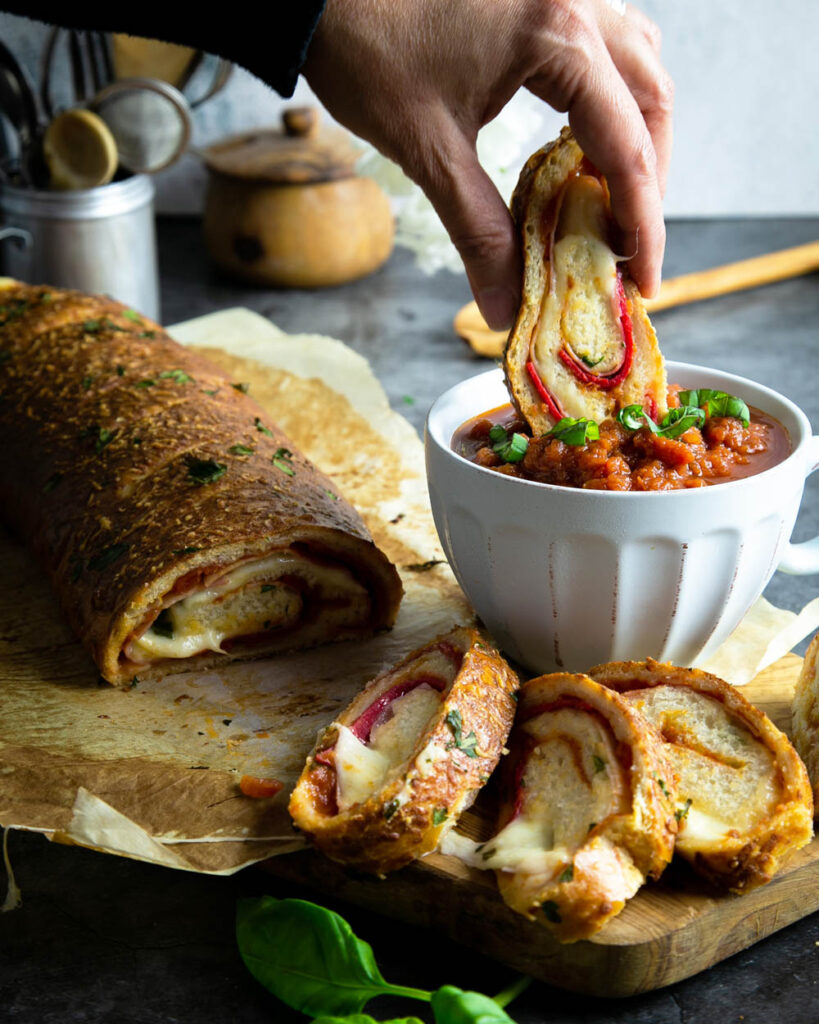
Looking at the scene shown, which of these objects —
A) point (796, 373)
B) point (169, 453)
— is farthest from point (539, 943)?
point (796, 373)

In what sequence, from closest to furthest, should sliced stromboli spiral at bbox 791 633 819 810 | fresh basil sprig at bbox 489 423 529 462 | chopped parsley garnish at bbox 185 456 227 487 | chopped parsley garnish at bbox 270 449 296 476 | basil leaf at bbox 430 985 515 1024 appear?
basil leaf at bbox 430 985 515 1024 < sliced stromboli spiral at bbox 791 633 819 810 < fresh basil sprig at bbox 489 423 529 462 < chopped parsley garnish at bbox 185 456 227 487 < chopped parsley garnish at bbox 270 449 296 476

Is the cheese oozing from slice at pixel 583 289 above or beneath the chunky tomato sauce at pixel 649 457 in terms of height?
above

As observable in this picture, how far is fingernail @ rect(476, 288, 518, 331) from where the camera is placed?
9.08ft

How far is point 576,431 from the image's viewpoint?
8.41 feet

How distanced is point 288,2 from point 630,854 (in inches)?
68.2

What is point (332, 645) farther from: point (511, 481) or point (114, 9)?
point (114, 9)

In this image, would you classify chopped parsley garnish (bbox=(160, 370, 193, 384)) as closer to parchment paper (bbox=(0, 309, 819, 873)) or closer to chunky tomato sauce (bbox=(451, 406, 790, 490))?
parchment paper (bbox=(0, 309, 819, 873))

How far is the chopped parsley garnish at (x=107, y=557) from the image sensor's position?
302cm

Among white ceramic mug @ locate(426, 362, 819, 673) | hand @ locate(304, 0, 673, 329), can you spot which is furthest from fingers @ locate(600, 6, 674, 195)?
white ceramic mug @ locate(426, 362, 819, 673)

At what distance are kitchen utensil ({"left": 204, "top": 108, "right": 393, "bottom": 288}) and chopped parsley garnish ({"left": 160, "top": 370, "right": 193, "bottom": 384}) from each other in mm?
2178

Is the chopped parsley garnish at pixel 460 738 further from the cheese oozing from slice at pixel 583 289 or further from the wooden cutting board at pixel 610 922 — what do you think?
the cheese oozing from slice at pixel 583 289

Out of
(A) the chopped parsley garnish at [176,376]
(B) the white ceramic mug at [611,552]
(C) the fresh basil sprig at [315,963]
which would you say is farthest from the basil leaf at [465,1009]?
(A) the chopped parsley garnish at [176,376]

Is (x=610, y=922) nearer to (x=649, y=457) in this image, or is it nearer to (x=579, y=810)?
(x=579, y=810)

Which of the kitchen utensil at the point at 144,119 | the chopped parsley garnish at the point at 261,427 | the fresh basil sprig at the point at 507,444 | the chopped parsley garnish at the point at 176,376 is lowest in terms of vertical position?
the chopped parsley garnish at the point at 261,427
